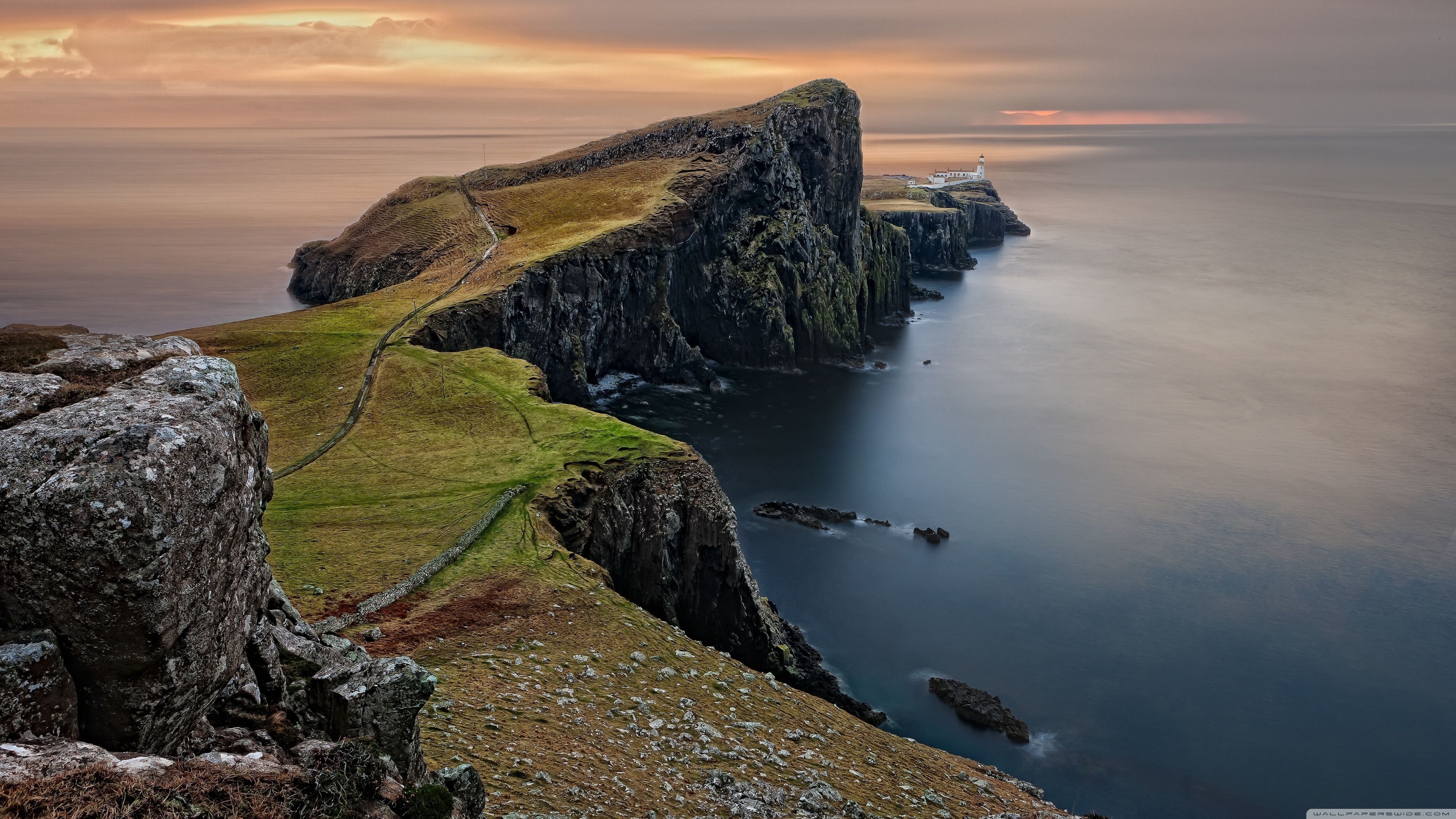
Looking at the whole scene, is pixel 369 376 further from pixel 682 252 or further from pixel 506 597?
pixel 682 252

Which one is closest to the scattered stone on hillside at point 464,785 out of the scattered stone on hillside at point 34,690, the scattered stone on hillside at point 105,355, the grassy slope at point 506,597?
the grassy slope at point 506,597

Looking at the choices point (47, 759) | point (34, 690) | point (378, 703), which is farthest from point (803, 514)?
point (47, 759)

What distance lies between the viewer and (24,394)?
16078 mm

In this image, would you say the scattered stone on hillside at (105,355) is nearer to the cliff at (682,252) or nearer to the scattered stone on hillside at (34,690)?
the scattered stone on hillside at (34,690)

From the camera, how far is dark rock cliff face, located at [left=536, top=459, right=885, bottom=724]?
191ft

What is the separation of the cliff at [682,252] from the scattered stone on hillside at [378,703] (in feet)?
309

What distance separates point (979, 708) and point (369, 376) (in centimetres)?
5730

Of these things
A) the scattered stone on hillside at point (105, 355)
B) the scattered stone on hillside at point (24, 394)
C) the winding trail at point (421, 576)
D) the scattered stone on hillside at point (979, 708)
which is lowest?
the scattered stone on hillside at point (979, 708)

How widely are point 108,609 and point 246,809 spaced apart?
12.9 ft

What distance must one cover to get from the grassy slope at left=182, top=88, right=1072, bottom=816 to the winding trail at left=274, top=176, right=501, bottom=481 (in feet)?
2.82

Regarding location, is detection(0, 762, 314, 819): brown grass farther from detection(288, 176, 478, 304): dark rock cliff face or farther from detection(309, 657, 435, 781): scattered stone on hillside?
detection(288, 176, 478, 304): dark rock cliff face

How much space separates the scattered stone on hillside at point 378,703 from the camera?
19547 millimetres

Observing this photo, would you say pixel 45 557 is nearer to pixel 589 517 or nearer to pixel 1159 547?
pixel 589 517

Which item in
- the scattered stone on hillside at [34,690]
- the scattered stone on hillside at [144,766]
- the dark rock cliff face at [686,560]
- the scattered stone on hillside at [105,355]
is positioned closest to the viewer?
the scattered stone on hillside at [144,766]
